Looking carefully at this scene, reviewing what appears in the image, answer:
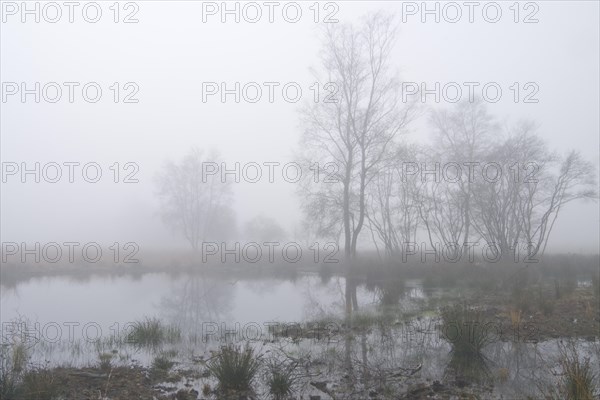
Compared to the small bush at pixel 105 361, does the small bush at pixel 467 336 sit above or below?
above

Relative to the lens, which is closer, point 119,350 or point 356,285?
point 119,350

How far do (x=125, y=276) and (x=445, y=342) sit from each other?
20.4m

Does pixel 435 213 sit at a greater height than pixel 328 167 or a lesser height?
lesser

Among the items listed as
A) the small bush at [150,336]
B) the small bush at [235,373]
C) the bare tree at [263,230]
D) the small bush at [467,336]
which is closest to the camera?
the small bush at [235,373]

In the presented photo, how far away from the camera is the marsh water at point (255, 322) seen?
24.3 feet

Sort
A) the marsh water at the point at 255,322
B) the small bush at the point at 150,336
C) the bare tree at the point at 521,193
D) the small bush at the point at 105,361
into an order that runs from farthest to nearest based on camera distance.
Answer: the bare tree at the point at 521,193 < the small bush at the point at 150,336 < the marsh water at the point at 255,322 < the small bush at the point at 105,361

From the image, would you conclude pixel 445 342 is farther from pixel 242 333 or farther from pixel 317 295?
pixel 317 295

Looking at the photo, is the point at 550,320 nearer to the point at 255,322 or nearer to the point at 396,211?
the point at 255,322

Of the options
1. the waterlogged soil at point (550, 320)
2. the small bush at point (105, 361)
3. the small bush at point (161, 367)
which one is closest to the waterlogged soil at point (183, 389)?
the small bush at point (161, 367)

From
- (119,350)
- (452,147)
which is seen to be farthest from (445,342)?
(452,147)

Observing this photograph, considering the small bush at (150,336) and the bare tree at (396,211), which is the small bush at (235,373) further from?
the bare tree at (396,211)

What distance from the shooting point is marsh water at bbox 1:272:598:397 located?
7.41 m

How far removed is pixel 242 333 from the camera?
10008 millimetres

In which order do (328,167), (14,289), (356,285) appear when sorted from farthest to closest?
(328,167)
(356,285)
(14,289)
